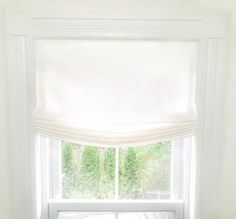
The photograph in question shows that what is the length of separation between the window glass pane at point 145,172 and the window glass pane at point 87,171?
0.07 metres

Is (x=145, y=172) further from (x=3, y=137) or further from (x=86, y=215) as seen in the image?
(x=3, y=137)

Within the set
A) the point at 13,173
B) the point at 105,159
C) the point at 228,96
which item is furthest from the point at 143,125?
the point at 13,173

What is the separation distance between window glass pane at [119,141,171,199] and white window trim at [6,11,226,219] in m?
0.22

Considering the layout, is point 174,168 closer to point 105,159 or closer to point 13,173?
point 105,159

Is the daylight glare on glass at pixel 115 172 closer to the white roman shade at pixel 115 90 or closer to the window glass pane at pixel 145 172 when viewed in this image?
the window glass pane at pixel 145 172

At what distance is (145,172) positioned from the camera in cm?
227

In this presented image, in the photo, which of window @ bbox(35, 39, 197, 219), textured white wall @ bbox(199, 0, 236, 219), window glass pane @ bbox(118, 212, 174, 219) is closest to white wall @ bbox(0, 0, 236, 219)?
textured white wall @ bbox(199, 0, 236, 219)

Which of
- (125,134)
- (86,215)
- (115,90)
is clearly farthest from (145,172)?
(115,90)

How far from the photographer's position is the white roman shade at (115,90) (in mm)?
2043

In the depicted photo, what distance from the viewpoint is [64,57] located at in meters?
2.04

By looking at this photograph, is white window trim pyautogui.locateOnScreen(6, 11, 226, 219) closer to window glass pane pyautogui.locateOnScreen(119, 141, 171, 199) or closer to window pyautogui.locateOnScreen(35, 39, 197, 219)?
window pyautogui.locateOnScreen(35, 39, 197, 219)

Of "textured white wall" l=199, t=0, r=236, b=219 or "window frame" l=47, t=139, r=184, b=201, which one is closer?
"textured white wall" l=199, t=0, r=236, b=219

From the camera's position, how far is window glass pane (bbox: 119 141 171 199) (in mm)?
2258

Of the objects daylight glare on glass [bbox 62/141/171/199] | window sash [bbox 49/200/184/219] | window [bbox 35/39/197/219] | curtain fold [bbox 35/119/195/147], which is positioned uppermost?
window [bbox 35/39/197/219]
